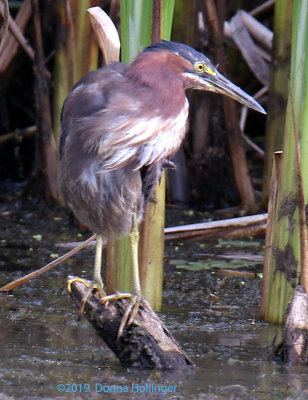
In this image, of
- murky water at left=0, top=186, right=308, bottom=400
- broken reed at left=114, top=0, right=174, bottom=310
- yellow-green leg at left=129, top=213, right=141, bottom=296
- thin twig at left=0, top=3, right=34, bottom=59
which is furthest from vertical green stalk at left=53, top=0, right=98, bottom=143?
yellow-green leg at left=129, top=213, right=141, bottom=296

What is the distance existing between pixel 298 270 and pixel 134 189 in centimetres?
69

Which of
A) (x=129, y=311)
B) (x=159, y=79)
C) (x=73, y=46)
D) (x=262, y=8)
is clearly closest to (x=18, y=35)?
(x=73, y=46)

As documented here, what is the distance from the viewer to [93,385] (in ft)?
7.77

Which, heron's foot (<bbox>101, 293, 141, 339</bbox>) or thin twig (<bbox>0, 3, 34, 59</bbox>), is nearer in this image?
heron's foot (<bbox>101, 293, 141, 339</bbox>)

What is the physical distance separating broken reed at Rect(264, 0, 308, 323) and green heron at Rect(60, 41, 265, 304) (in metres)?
0.26

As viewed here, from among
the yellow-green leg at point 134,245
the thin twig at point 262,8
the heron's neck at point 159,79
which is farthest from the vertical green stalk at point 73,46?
the heron's neck at point 159,79

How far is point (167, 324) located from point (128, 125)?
98 centimetres

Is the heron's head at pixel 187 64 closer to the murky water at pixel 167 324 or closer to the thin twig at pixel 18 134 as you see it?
the murky water at pixel 167 324

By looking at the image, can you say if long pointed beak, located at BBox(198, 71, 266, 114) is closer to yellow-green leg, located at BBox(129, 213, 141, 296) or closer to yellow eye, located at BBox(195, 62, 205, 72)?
yellow eye, located at BBox(195, 62, 205, 72)

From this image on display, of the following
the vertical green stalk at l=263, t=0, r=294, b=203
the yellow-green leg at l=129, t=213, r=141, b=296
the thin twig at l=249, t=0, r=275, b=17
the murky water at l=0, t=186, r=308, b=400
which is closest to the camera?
the murky water at l=0, t=186, r=308, b=400

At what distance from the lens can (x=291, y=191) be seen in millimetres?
2930

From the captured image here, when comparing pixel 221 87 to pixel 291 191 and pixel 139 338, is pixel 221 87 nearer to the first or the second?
pixel 291 191

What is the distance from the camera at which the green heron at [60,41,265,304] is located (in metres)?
2.54

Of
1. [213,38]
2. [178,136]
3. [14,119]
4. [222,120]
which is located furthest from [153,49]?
[14,119]
